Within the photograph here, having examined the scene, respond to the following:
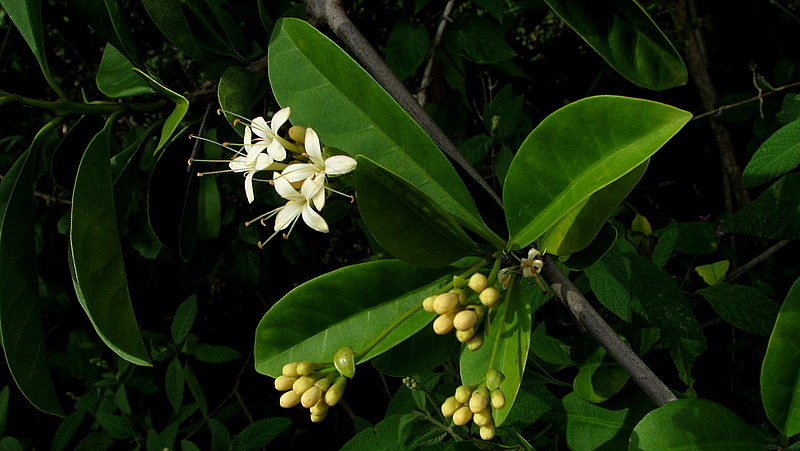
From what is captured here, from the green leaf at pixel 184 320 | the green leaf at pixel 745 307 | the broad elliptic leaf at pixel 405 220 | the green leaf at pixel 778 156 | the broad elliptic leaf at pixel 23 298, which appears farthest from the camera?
the green leaf at pixel 184 320

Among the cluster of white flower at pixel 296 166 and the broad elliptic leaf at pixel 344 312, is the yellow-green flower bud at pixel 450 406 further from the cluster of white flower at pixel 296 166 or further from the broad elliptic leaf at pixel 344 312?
the cluster of white flower at pixel 296 166

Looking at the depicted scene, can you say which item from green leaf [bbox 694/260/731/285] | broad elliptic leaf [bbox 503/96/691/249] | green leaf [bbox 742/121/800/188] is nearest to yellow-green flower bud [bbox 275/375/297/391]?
broad elliptic leaf [bbox 503/96/691/249]

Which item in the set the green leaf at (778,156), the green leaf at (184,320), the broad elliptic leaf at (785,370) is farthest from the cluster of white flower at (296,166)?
the green leaf at (184,320)

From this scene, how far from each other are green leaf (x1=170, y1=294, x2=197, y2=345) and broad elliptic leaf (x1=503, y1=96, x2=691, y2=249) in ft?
5.52

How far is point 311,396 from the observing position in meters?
0.97

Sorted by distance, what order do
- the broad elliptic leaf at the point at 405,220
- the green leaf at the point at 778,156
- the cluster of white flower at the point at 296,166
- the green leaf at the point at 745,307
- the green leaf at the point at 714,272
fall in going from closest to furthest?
the broad elliptic leaf at the point at 405,220, the cluster of white flower at the point at 296,166, the green leaf at the point at 778,156, the green leaf at the point at 745,307, the green leaf at the point at 714,272

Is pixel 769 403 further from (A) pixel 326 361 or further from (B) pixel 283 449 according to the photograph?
(B) pixel 283 449

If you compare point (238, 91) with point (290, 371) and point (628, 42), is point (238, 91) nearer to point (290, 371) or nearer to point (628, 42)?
point (290, 371)

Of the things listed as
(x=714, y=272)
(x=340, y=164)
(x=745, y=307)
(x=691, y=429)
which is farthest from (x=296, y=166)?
(x=714, y=272)

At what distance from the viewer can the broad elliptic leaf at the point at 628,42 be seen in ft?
3.28

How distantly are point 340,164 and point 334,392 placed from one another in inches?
14.8

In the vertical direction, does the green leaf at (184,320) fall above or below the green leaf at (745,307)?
above

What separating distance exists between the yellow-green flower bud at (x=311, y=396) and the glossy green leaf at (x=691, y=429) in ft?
1.77

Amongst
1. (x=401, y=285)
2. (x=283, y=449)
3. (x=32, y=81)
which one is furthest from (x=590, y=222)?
(x=32, y=81)
